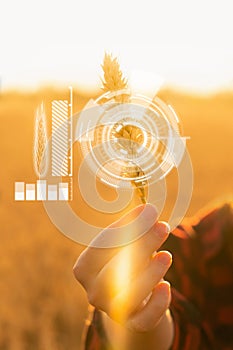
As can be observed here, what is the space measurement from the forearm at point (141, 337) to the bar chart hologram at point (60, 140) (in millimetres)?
240

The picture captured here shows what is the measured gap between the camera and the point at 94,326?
37.3 inches

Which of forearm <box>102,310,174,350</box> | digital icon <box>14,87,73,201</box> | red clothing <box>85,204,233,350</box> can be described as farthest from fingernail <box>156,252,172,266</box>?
red clothing <box>85,204,233,350</box>

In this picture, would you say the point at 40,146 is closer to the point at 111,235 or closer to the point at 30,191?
the point at 111,235

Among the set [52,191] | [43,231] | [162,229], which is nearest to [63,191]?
[52,191]

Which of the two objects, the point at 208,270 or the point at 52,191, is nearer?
the point at 52,191

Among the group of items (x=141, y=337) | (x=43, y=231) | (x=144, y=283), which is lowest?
(x=43, y=231)

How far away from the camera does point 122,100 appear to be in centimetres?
54

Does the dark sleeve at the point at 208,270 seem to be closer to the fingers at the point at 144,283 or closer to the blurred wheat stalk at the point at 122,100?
the fingers at the point at 144,283

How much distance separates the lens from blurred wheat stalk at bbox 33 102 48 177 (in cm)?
66

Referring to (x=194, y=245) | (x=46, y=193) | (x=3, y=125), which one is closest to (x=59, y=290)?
(x=194, y=245)

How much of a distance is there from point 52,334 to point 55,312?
0.32 m

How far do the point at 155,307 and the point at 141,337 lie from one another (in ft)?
0.65
